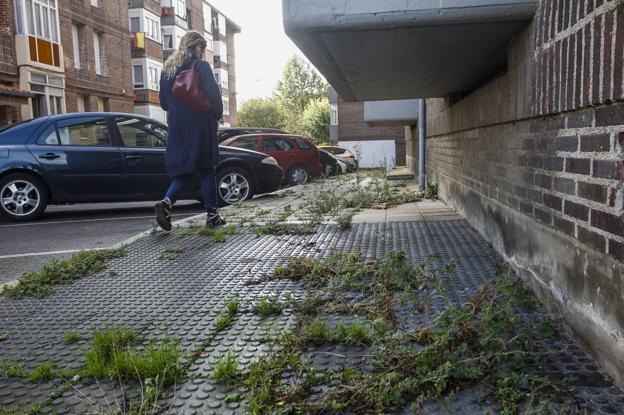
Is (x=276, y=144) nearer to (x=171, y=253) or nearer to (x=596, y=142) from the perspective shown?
(x=171, y=253)

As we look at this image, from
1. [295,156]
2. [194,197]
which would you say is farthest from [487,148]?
[295,156]

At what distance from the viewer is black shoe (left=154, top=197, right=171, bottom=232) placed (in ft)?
19.1

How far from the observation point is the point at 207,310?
3.18 m

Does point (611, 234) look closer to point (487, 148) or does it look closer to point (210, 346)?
point (210, 346)

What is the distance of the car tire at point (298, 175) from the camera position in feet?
52.6

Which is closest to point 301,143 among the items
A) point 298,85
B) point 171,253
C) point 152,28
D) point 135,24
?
point 171,253

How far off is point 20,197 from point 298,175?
8674 mm

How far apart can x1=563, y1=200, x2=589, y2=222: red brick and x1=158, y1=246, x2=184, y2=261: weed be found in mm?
3125

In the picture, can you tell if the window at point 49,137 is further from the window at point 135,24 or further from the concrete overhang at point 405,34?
the window at point 135,24

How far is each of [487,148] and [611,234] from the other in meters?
2.60

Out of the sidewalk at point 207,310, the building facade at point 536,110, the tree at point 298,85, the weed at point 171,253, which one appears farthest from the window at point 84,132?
the tree at point 298,85

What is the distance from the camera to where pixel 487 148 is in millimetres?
4543

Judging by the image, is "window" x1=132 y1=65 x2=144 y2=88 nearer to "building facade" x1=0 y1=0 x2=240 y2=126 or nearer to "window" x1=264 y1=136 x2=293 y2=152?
"building facade" x1=0 y1=0 x2=240 y2=126

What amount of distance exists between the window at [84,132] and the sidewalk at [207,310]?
11.7 ft
